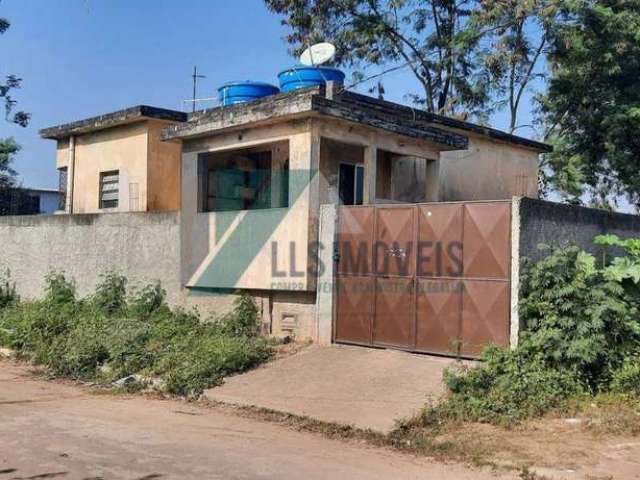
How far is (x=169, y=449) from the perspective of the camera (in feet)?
18.5

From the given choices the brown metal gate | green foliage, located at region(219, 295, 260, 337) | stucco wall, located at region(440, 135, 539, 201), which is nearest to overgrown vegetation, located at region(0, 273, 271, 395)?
green foliage, located at region(219, 295, 260, 337)

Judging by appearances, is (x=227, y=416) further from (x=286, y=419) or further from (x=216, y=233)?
(x=216, y=233)

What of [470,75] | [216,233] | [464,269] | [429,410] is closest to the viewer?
[429,410]

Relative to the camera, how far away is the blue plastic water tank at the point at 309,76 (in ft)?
36.7

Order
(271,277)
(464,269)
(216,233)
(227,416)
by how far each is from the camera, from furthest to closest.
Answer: (216,233) < (271,277) < (464,269) < (227,416)

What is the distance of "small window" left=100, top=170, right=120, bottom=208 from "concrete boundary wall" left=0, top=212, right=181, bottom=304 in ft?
2.97

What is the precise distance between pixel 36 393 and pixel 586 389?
664cm

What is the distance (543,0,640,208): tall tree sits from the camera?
17.5 m

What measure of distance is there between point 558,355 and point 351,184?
4.82m

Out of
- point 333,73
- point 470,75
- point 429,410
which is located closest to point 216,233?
point 333,73

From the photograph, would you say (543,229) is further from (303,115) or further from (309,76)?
(309,76)

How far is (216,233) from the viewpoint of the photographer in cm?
1094

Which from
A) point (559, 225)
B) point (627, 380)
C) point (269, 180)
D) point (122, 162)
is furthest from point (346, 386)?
point (122, 162)

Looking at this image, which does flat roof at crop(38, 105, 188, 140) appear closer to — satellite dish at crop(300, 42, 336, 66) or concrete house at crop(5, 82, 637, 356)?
concrete house at crop(5, 82, 637, 356)
